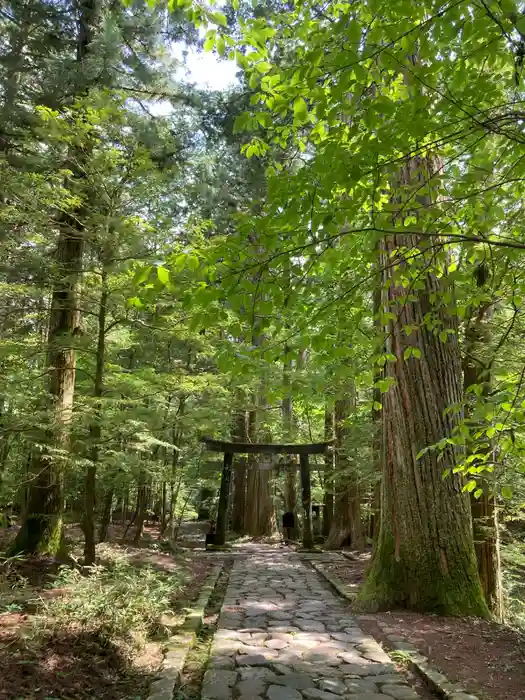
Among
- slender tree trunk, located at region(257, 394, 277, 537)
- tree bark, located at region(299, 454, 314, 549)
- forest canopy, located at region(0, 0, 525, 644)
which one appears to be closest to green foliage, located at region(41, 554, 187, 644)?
forest canopy, located at region(0, 0, 525, 644)

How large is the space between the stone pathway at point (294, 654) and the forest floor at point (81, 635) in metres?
0.56

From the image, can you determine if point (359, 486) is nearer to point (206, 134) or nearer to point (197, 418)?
point (197, 418)

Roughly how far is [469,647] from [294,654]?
1524 millimetres

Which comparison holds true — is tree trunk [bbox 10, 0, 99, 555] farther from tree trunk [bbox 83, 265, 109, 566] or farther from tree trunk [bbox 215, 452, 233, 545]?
tree trunk [bbox 215, 452, 233, 545]

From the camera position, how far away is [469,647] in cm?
436

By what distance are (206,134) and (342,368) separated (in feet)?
30.2

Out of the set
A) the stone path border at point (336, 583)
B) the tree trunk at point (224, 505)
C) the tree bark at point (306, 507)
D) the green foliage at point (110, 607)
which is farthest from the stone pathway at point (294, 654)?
the tree bark at point (306, 507)

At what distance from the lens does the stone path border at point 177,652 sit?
3.36 metres

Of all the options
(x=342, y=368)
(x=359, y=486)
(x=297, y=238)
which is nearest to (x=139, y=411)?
(x=342, y=368)

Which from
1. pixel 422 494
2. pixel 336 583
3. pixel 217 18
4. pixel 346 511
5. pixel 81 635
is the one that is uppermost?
pixel 217 18

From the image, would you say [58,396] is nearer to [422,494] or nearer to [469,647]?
[422,494]

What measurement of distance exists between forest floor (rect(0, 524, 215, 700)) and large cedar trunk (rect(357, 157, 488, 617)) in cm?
251

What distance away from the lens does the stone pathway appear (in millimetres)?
3521

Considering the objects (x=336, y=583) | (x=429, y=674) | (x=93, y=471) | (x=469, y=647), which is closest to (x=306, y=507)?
(x=336, y=583)
